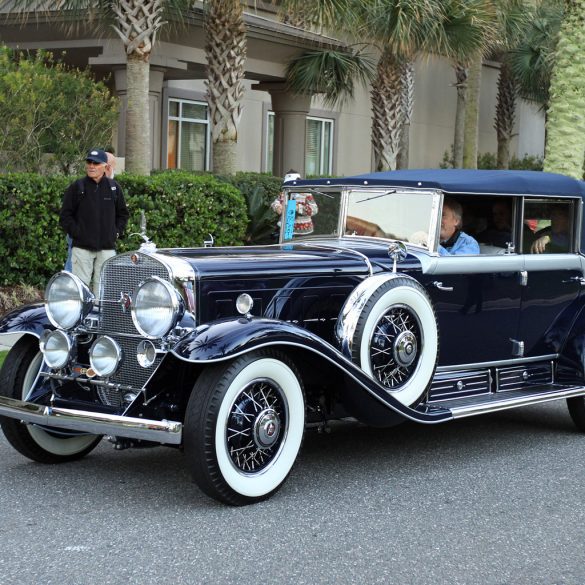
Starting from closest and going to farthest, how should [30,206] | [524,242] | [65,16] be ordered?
[524,242]
[30,206]
[65,16]

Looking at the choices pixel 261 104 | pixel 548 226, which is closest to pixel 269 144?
pixel 261 104

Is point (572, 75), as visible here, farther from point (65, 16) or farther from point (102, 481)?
point (102, 481)

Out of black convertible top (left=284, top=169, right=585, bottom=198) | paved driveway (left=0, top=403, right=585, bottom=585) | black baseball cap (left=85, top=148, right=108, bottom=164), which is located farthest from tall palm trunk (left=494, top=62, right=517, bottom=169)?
paved driveway (left=0, top=403, right=585, bottom=585)

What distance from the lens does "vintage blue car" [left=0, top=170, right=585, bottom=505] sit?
502 centimetres

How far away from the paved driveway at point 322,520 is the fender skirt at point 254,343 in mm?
601

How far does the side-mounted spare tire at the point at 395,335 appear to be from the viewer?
561 centimetres

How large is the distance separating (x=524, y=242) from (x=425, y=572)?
3.20 m

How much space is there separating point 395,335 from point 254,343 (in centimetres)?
114

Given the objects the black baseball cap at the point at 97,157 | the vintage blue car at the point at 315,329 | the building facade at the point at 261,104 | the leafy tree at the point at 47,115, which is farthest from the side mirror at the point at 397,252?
the building facade at the point at 261,104

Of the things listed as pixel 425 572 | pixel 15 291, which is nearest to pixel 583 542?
pixel 425 572

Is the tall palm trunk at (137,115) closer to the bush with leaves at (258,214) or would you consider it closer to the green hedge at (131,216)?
the green hedge at (131,216)

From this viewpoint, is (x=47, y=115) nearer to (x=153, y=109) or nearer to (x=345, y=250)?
(x=153, y=109)

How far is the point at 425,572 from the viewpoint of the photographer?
4195mm

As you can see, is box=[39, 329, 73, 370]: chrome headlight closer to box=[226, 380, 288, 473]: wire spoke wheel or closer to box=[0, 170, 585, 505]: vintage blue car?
box=[0, 170, 585, 505]: vintage blue car
